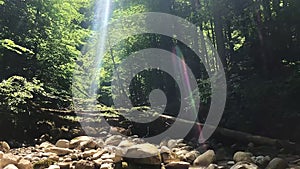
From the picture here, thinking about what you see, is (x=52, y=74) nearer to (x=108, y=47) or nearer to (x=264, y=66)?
(x=264, y=66)

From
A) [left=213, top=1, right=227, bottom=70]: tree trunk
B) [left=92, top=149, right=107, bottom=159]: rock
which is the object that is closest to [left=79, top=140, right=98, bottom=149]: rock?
[left=92, top=149, right=107, bottom=159]: rock

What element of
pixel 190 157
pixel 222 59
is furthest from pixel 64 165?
pixel 222 59

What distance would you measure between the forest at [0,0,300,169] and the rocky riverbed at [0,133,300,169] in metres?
0.85

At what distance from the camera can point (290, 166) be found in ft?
19.0

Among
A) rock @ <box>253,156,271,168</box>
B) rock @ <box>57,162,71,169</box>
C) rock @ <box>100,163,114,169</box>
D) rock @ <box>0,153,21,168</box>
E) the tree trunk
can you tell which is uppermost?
the tree trunk

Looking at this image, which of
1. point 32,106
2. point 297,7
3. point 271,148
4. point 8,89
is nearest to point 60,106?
point 32,106

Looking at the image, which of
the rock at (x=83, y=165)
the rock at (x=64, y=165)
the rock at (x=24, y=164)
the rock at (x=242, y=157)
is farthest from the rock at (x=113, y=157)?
the rock at (x=242, y=157)

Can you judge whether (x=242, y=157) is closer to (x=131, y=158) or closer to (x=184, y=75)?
(x=131, y=158)

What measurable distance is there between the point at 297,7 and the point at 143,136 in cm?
585

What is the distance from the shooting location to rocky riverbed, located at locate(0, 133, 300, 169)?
18.7ft

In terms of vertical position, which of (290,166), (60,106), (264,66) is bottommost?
(290,166)

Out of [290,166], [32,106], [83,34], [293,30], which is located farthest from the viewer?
[83,34]

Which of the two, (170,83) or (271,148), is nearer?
(271,148)

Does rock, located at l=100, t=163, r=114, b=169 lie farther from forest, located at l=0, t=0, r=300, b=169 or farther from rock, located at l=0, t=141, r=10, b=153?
forest, located at l=0, t=0, r=300, b=169
